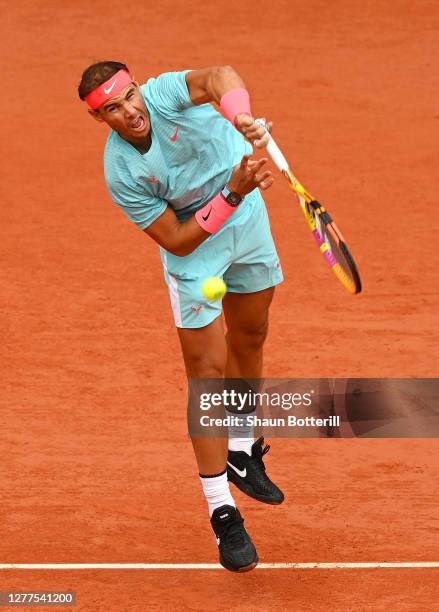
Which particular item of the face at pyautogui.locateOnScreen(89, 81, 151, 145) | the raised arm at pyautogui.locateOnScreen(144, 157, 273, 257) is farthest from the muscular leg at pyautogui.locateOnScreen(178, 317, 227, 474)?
the face at pyautogui.locateOnScreen(89, 81, 151, 145)

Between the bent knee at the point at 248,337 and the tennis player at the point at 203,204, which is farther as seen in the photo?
the bent knee at the point at 248,337

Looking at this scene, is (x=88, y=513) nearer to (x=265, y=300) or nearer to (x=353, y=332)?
(x=265, y=300)

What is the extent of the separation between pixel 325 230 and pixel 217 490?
5.57ft

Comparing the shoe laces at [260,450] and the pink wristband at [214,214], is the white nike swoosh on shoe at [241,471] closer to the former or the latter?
the shoe laces at [260,450]

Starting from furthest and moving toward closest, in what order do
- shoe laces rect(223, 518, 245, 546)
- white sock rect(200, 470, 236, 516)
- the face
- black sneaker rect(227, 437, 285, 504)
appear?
black sneaker rect(227, 437, 285, 504)
white sock rect(200, 470, 236, 516)
shoe laces rect(223, 518, 245, 546)
the face

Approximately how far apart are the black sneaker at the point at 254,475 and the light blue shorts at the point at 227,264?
112 centimetres

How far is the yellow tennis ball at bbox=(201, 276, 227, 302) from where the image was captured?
7.11m

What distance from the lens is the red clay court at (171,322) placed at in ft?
25.3

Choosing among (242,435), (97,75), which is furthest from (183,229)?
(242,435)

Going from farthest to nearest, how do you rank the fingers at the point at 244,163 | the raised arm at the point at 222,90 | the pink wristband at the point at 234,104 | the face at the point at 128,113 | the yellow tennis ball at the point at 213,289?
the yellow tennis ball at the point at 213,289, the face at the point at 128,113, the fingers at the point at 244,163, the pink wristband at the point at 234,104, the raised arm at the point at 222,90

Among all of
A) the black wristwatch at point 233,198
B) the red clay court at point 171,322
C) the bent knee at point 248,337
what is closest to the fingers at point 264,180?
the black wristwatch at point 233,198

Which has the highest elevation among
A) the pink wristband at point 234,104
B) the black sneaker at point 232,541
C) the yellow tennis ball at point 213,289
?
the pink wristband at point 234,104

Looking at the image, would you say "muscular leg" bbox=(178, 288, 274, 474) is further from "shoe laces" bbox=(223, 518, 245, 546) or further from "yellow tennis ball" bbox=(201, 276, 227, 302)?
"shoe laces" bbox=(223, 518, 245, 546)

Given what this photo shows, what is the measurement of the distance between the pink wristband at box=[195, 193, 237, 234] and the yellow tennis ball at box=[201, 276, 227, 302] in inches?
13.2
